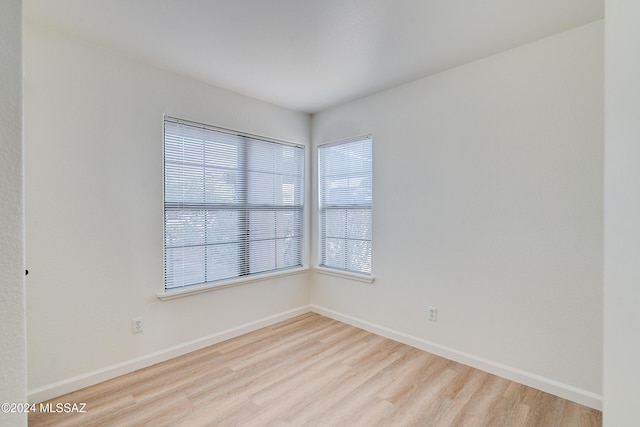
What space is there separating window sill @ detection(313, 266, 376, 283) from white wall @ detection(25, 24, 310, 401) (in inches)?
55.7

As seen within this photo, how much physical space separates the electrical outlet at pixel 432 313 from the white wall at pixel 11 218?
105 inches

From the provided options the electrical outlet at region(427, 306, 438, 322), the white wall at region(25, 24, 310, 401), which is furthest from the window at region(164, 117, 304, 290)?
the electrical outlet at region(427, 306, 438, 322)

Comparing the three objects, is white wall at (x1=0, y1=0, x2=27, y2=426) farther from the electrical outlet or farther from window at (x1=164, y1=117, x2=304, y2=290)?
the electrical outlet

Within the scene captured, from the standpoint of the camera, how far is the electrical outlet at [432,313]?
8.76 feet

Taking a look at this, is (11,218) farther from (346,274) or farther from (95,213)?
(346,274)

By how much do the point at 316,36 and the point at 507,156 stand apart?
1680mm

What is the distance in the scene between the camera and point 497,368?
232cm

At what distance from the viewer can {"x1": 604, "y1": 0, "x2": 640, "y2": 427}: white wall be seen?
936 millimetres

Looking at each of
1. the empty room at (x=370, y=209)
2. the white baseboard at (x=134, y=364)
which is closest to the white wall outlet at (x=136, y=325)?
the empty room at (x=370, y=209)

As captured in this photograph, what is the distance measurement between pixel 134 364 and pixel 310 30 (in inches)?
112

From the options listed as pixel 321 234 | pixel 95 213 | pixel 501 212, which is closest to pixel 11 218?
pixel 95 213

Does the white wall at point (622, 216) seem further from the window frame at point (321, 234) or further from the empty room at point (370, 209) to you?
the window frame at point (321, 234)

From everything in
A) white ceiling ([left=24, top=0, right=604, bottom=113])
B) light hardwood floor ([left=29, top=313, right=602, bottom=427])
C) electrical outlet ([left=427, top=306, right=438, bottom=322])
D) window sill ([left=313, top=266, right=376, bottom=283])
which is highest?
white ceiling ([left=24, top=0, right=604, bottom=113])

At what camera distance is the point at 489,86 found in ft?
7.68
